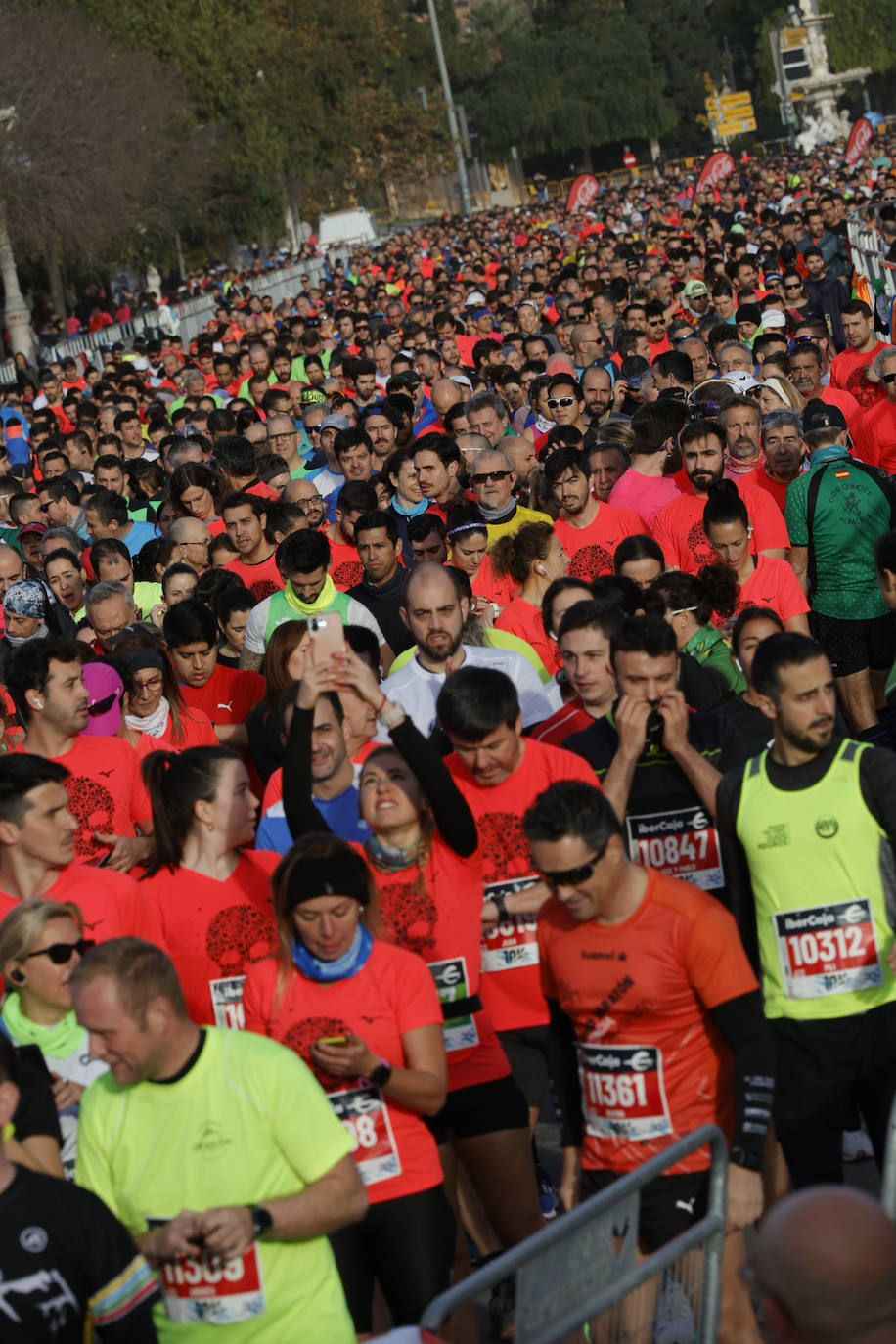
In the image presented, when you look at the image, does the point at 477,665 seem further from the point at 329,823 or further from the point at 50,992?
the point at 50,992

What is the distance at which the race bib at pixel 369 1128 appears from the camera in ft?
15.5

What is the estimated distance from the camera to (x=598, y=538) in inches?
360

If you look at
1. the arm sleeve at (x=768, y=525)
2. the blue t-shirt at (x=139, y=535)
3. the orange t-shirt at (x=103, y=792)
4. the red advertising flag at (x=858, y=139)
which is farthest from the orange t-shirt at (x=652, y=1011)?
the red advertising flag at (x=858, y=139)

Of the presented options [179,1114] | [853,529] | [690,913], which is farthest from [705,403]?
[179,1114]

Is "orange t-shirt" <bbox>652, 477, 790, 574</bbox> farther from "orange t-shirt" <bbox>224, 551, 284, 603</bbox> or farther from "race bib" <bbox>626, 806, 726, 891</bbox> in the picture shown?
"race bib" <bbox>626, 806, 726, 891</bbox>

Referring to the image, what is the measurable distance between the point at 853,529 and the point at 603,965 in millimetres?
4825

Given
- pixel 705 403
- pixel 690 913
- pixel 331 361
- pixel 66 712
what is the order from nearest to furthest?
pixel 690 913
pixel 66 712
pixel 705 403
pixel 331 361

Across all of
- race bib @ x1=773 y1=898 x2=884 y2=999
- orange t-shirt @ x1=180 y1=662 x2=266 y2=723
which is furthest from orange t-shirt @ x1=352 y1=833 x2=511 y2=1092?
orange t-shirt @ x1=180 y1=662 x2=266 y2=723

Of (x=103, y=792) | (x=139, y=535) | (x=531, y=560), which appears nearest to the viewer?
(x=103, y=792)

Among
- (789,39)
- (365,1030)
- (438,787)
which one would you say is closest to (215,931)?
(438,787)

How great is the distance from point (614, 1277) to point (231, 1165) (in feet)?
2.74

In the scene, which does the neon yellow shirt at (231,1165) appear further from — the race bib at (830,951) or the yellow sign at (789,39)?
the yellow sign at (789,39)

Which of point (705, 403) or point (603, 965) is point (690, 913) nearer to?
point (603, 965)

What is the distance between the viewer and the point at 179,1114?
165 inches
